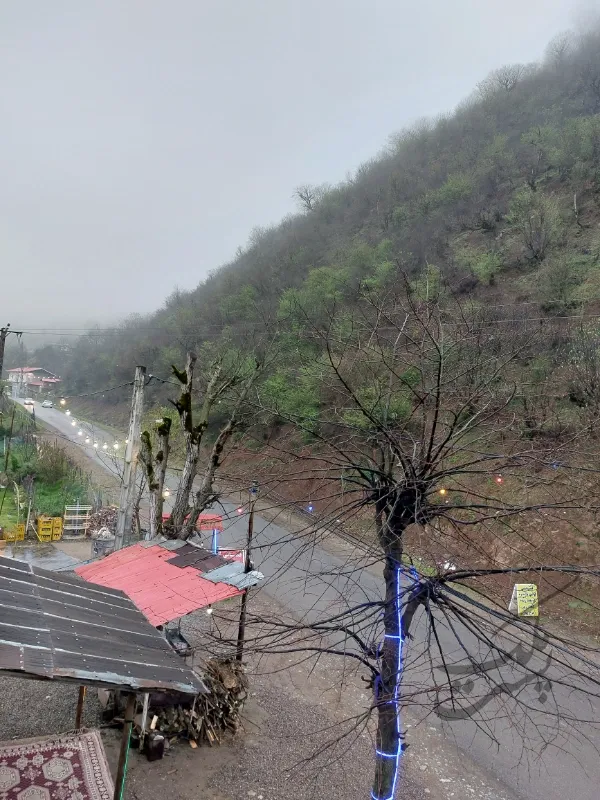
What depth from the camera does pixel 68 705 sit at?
297 inches

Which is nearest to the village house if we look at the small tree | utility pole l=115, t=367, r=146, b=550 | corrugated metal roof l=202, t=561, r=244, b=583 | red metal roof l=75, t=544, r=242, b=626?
the small tree

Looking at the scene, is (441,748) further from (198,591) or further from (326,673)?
(198,591)

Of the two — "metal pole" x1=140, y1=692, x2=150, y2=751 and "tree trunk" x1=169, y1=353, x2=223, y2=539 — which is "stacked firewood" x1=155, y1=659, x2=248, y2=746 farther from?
"tree trunk" x1=169, y1=353, x2=223, y2=539

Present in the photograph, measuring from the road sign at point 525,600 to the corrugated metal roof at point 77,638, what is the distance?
23.7 ft

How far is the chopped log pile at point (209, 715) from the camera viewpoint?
21.7ft

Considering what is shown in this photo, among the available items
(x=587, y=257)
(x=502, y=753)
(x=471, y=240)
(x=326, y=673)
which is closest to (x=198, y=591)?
(x=326, y=673)

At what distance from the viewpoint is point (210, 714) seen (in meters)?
6.75

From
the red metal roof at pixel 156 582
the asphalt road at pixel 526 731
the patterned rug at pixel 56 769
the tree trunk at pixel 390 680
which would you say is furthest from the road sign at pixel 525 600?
the patterned rug at pixel 56 769

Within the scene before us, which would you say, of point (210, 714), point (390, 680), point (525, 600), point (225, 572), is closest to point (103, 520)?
point (225, 572)

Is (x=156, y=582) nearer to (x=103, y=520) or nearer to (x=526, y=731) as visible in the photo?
(x=526, y=731)

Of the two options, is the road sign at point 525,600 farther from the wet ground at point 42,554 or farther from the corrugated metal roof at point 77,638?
the wet ground at point 42,554

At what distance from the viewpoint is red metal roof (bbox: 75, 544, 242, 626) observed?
6.90 meters

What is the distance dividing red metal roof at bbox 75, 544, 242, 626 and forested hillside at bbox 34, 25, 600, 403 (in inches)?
323

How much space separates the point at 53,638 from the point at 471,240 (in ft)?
100
